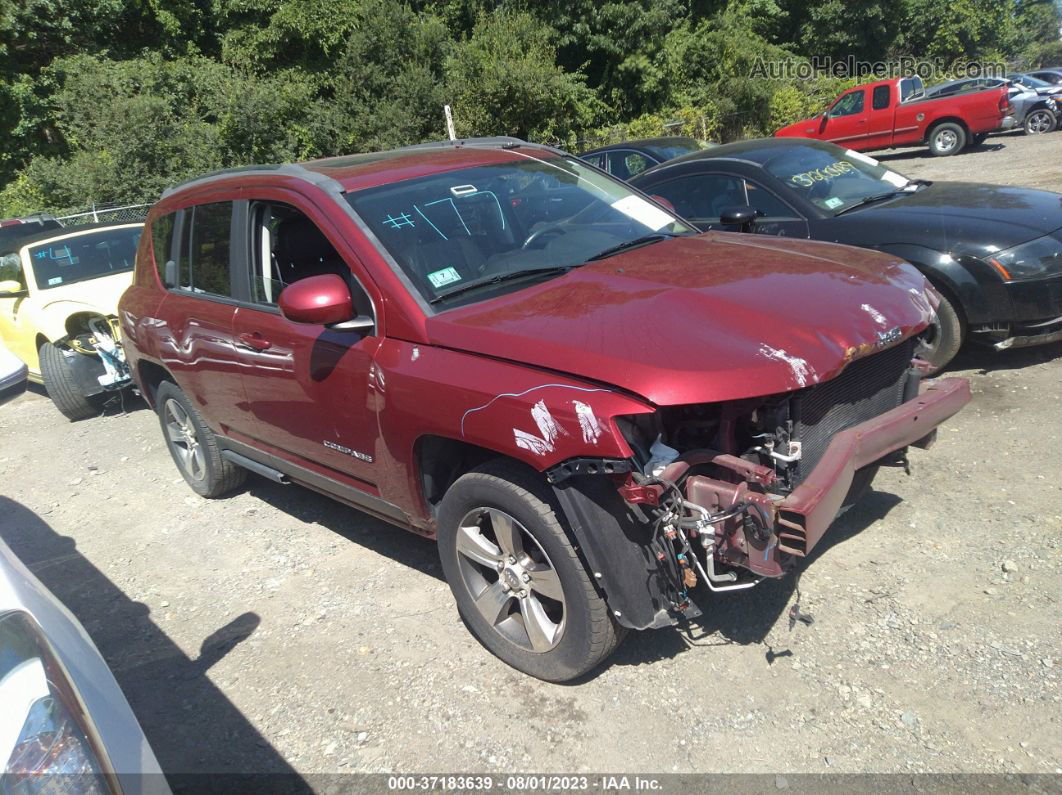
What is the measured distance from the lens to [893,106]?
Answer: 19.8 metres

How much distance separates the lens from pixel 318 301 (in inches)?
132

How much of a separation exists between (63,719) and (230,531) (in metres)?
3.41

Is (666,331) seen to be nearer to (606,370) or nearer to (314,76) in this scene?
(606,370)

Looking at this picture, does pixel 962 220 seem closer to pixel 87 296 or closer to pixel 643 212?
pixel 643 212

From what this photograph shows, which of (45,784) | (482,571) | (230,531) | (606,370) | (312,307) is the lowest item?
(230,531)

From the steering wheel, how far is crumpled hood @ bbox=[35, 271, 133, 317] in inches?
207

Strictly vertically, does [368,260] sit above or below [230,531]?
above

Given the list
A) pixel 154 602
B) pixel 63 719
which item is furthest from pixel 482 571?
pixel 154 602

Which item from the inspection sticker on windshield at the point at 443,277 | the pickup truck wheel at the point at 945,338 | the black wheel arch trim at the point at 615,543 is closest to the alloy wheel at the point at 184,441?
the inspection sticker on windshield at the point at 443,277

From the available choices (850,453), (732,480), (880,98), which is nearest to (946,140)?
(880,98)

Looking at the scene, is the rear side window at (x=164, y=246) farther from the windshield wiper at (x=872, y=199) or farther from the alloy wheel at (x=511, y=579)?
the windshield wiper at (x=872, y=199)

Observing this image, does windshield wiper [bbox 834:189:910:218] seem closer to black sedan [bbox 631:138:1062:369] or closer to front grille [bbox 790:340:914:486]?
black sedan [bbox 631:138:1062:369]

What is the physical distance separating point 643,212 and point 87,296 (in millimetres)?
5864

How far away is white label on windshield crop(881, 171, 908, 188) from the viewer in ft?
21.4
